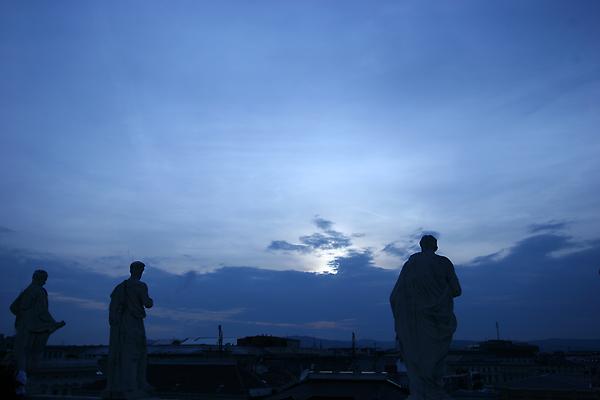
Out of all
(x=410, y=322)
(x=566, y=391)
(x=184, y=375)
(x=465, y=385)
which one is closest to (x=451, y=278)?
(x=410, y=322)

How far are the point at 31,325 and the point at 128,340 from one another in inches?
98.5

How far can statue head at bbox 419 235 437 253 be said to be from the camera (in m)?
7.13

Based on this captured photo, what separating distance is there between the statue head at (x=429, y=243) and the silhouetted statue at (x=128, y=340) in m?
4.62

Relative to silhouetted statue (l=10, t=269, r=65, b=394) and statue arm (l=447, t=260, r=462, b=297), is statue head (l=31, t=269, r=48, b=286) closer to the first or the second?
silhouetted statue (l=10, t=269, r=65, b=394)

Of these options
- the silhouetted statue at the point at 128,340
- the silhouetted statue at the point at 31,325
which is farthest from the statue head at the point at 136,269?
the silhouetted statue at the point at 31,325

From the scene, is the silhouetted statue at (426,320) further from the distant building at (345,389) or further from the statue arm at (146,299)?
the distant building at (345,389)

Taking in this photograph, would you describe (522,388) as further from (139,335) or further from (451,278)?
(139,335)

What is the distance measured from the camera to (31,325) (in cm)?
930

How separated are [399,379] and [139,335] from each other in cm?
2089

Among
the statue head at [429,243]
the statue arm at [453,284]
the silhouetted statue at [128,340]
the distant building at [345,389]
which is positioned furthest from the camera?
the distant building at [345,389]

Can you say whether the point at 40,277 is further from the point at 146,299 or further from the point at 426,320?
the point at 426,320

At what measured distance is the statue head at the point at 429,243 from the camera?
7129mm

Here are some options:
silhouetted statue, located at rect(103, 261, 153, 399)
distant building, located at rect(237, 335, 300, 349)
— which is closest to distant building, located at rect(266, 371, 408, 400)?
silhouetted statue, located at rect(103, 261, 153, 399)

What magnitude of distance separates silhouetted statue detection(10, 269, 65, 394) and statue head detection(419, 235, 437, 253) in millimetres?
7021
